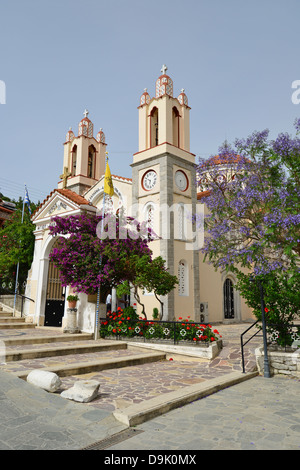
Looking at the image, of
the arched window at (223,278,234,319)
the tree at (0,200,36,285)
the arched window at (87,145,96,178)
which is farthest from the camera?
the arched window at (87,145,96,178)

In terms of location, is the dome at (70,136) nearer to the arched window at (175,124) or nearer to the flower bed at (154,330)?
the arched window at (175,124)

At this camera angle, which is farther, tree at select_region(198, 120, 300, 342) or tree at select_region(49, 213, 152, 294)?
tree at select_region(49, 213, 152, 294)

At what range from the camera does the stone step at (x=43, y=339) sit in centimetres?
1010

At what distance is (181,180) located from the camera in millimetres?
19828

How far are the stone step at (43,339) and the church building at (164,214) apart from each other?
9.69ft

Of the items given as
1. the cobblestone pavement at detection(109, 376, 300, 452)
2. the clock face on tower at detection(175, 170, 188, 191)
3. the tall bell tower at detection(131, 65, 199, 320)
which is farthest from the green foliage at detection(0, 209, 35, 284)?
the cobblestone pavement at detection(109, 376, 300, 452)

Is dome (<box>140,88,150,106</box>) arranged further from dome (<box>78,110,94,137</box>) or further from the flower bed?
the flower bed

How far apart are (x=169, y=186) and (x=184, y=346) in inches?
417

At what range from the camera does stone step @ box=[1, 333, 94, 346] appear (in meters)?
10.1

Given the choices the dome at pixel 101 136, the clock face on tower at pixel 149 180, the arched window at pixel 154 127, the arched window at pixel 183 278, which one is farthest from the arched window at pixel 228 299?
the dome at pixel 101 136

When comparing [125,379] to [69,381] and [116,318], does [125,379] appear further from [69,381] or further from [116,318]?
[116,318]

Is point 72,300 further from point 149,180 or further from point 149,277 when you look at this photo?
point 149,180

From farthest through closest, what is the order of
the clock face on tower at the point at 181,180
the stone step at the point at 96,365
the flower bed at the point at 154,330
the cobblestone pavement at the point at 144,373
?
the clock face on tower at the point at 181,180
the flower bed at the point at 154,330
the stone step at the point at 96,365
the cobblestone pavement at the point at 144,373

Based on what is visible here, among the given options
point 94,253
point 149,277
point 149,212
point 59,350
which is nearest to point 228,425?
point 59,350
